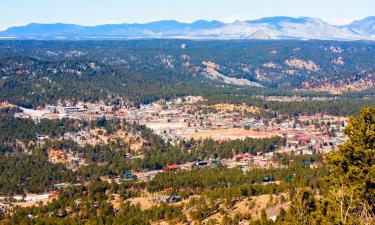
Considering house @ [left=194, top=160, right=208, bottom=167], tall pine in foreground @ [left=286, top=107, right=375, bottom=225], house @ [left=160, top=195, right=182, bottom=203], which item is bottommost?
house @ [left=194, top=160, right=208, bottom=167]

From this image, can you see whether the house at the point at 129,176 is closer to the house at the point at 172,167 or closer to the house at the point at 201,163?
the house at the point at 172,167

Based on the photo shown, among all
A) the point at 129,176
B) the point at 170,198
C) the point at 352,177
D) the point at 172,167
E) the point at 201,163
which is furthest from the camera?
the point at 201,163

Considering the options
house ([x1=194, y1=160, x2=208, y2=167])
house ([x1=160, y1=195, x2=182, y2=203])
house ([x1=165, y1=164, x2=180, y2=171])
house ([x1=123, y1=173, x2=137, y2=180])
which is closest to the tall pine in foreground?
house ([x1=160, y1=195, x2=182, y2=203])

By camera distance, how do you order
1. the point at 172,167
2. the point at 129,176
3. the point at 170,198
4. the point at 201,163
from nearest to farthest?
the point at 170,198 < the point at 129,176 < the point at 172,167 < the point at 201,163

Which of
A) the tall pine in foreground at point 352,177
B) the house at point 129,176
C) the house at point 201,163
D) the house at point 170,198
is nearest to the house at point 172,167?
the house at point 201,163

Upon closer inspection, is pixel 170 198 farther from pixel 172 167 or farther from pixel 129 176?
pixel 172 167

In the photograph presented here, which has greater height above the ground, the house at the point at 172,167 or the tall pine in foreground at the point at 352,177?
the tall pine in foreground at the point at 352,177

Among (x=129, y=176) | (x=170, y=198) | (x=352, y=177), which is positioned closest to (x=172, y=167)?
(x=129, y=176)

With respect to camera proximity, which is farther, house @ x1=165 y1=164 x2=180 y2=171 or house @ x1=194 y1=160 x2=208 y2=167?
house @ x1=194 y1=160 x2=208 y2=167

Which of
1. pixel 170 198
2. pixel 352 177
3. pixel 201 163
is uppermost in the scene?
pixel 352 177

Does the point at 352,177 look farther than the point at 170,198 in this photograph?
No

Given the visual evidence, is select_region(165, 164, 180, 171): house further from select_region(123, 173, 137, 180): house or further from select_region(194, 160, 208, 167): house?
select_region(123, 173, 137, 180): house
